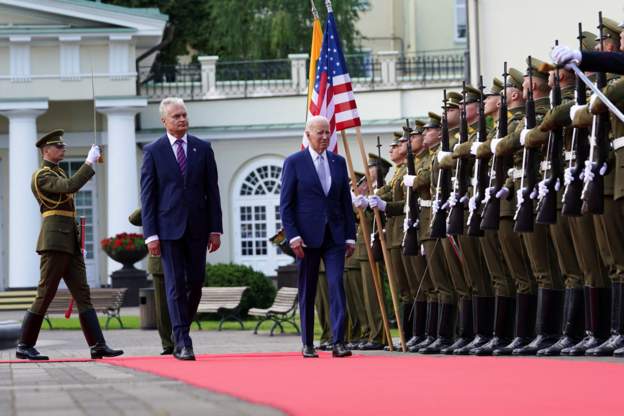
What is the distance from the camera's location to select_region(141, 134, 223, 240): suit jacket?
1239 cm

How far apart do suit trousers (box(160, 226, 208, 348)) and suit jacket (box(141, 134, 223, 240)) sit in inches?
3.3

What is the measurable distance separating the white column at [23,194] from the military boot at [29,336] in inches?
1137

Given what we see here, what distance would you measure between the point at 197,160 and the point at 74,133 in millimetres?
Result: 32545

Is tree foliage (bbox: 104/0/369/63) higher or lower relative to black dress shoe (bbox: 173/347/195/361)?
higher

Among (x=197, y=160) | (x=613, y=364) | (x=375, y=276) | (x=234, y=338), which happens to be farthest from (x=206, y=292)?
(x=613, y=364)

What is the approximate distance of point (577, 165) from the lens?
1171cm

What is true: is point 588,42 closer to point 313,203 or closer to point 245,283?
point 313,203

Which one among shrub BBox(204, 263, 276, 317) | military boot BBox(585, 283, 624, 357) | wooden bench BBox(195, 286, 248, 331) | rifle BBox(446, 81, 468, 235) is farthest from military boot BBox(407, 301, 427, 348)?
shrub BBox(204, 263, 276, 317)

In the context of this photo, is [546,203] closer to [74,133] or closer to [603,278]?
[603,278]

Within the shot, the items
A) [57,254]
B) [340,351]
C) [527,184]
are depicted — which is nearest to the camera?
[527,184]

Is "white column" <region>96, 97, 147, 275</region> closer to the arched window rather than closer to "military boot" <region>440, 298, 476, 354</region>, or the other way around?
the arched window

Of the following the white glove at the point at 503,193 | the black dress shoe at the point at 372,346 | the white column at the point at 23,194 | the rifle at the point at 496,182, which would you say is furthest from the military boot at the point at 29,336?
the white column at the point at 23,194

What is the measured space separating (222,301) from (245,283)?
8.58ft

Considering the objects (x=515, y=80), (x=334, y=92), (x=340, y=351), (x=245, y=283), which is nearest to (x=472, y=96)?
(x=515, y=80)
